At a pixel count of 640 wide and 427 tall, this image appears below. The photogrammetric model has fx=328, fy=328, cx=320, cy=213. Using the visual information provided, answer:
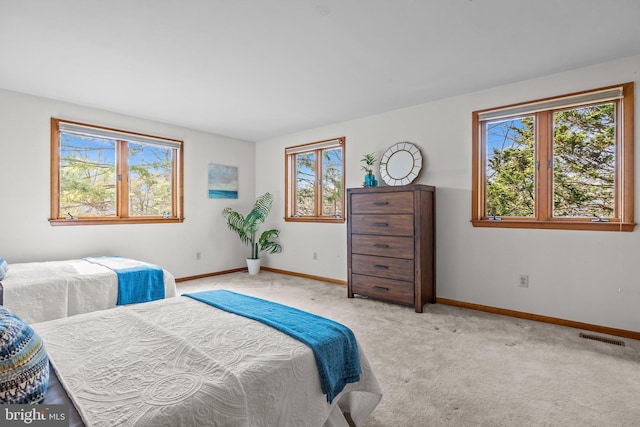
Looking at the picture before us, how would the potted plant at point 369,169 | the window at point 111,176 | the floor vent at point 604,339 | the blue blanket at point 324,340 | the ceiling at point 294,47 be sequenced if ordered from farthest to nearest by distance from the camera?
1. the potted plant at point 369,169
2. the window at point 111,176
3. the floor vent at point 604,339
4. the ceiling at point 294,47
5. the blue blanket at point 324,340

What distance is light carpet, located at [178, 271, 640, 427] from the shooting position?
1722 millimetres

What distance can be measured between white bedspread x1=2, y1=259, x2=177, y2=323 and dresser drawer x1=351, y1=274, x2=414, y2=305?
249 cm

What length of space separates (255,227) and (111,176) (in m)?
2.10

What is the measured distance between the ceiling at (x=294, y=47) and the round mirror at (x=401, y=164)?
0.55 m

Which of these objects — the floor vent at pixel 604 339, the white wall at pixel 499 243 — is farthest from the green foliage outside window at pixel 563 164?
the floor vent at pixel 604 339

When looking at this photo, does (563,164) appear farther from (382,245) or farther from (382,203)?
(382,245)

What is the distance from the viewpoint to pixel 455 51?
2.58 metres

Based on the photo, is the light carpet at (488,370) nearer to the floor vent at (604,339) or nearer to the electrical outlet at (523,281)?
the floor vent at (604,339)

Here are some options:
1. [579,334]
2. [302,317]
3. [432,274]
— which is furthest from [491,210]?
[302,317]

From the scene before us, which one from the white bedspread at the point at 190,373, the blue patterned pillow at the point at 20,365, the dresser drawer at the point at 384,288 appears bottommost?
the dresser drawer at the point at 384,288

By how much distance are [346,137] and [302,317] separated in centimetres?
334

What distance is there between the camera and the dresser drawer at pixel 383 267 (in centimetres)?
349

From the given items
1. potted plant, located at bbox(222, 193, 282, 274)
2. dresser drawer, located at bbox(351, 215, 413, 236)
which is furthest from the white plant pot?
dresser drawer, located at bbox(351, 215, 413, 236)

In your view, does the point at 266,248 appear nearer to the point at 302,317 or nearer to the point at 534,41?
the point at 302,317
